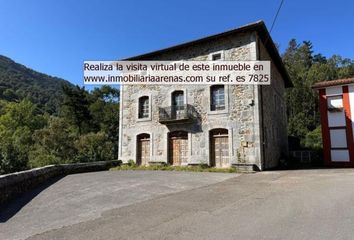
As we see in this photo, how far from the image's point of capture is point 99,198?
271 inches

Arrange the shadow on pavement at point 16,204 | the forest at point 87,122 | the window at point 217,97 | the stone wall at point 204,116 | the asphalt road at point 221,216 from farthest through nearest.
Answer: the forest at point 87,122 → the window at point 217,97 → the stone wall at point 204,116 → the shadow on pavement at point 16,204 → the asphalt road at point 221,216

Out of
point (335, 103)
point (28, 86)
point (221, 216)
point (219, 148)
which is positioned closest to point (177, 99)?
point (219, 148)

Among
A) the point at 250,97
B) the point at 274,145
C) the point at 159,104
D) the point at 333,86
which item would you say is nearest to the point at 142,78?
the point at 159,104

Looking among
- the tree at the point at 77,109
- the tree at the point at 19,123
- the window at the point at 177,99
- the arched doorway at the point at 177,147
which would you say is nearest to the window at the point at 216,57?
the window at the point at 177,99

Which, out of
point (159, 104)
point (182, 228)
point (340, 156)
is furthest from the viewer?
point (159, 104)

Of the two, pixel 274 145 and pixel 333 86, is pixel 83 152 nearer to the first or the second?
pixel 274 145

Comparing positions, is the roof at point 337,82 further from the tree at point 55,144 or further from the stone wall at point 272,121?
the tree at point 55,144

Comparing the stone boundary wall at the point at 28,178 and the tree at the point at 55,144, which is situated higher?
the tree at the point at 55,144

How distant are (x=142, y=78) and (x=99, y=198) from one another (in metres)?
11.4

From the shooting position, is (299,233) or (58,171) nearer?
(299,233)

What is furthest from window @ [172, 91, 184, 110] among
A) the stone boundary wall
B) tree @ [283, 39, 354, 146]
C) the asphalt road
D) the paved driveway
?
tree @ [283, 39, 354, 146]

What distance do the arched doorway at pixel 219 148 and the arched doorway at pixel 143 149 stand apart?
4092 millimetres

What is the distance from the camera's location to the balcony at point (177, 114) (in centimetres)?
1469

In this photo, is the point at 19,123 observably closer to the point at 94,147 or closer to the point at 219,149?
the point at 94,147
